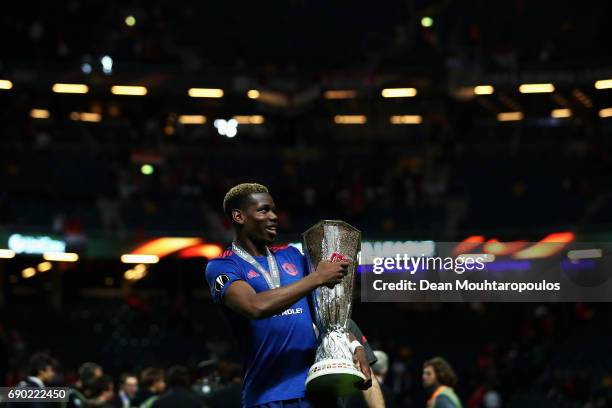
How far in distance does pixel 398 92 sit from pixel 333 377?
29051 millimetres

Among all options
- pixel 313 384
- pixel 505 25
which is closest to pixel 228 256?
pixel 313 384

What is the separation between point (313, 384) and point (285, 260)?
31.3 inches

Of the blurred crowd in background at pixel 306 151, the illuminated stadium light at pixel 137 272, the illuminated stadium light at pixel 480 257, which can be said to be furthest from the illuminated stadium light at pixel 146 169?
the illuminated stadium light at pixel 480 257

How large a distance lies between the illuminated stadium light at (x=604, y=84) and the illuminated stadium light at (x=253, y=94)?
10.2 m

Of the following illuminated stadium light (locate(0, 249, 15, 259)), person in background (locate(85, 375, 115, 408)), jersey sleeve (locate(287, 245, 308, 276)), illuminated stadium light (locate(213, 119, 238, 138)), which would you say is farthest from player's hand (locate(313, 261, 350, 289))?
illuminated stadium light (locate(213, 119, 238, 138))

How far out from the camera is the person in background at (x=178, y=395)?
33.4 feet

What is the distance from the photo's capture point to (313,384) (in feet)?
18.7

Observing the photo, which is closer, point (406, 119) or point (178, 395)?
point (178, 395)

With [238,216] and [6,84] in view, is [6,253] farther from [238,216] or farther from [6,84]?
[238,216]

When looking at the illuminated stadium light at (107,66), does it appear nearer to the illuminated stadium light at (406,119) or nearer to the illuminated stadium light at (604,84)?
the illuminated stadium light at (406,119)

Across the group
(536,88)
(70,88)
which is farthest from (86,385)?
(536,88)

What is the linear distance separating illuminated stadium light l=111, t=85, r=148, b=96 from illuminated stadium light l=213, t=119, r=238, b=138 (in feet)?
8.69

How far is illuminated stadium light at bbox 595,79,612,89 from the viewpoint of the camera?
31.8 m

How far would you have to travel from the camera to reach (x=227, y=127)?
35250 mm
